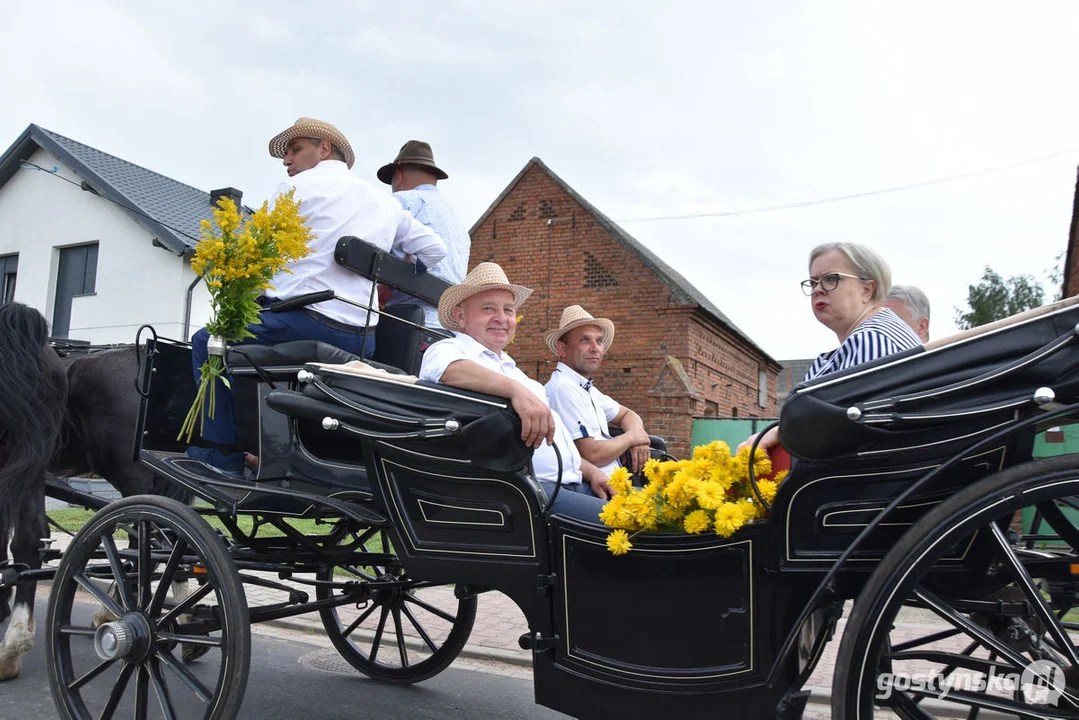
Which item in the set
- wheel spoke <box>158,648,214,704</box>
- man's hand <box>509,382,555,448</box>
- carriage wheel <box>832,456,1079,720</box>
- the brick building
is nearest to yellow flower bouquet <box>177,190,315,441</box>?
wheel spoke <box>158,648,214,704</box>

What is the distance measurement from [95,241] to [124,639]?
16701 millimetres

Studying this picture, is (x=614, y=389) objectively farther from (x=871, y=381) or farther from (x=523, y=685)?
(x=871, y=381)

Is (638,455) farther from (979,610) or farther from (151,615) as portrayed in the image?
(151,615)

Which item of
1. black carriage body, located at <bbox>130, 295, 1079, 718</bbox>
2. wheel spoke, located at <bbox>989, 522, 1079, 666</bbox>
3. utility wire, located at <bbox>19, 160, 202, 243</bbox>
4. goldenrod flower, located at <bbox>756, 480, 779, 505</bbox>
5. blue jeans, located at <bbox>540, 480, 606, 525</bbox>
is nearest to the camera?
wheel spoke, located at <bbox>989, 522, 1079, 666</bbox>

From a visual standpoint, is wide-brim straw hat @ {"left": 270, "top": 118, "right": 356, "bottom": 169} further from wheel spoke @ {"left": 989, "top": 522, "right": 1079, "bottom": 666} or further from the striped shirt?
wheel spoke @ {"left": 989, "top": 522, "right": 1079, "bottom": 666}

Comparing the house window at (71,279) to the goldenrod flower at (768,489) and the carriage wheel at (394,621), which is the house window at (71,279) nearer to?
the carriage wheel at (394,621)

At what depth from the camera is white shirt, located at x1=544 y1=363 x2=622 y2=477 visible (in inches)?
149

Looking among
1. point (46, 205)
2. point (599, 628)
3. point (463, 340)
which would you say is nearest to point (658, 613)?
point (599, 628)

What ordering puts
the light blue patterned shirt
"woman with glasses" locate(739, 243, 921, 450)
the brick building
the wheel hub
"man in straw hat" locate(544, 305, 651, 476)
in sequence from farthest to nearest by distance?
the brick building, the light blue patterned shirt, "man in straw hat" locate(544, 305, 651, 476), the wheel hub, "woman with glasses" locate(739, 243, 921, 450)

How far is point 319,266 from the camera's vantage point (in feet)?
10.7

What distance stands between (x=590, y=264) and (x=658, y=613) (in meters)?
12.9

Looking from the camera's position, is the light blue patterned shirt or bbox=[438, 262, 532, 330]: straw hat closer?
bbox=[438, 262, 532, 330]: straw hat

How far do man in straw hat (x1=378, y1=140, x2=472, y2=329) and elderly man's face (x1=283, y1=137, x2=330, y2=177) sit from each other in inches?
25.1

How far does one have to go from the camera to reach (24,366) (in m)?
3.94
